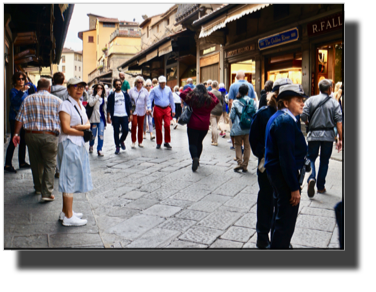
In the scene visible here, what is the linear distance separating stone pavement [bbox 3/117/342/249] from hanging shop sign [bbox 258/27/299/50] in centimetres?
611

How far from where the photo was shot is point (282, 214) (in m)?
3.07

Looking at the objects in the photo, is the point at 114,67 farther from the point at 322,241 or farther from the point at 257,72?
the point at 322,241

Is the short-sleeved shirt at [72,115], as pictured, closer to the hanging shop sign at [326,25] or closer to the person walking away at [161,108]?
the person walking away at [161,108]

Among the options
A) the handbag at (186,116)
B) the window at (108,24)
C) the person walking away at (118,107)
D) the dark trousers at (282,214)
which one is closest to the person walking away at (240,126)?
the handbag at (186,116)

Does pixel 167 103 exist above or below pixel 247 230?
above

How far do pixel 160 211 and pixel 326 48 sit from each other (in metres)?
8.70

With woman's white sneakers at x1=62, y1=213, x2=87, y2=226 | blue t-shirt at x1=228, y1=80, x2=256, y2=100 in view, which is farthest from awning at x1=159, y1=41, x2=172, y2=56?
woman's white sneakers at x1=62, y1=213, x2=87, y2=226

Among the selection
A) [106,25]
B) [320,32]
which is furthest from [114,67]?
[320,32]

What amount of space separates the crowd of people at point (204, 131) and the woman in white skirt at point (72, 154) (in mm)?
10

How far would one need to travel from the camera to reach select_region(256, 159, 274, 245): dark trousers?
3.66 m
